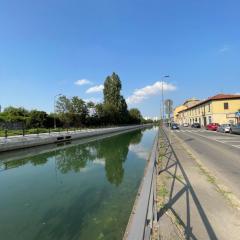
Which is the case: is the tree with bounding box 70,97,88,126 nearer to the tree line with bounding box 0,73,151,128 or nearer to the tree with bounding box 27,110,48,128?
the tree line with bounding box 0,73,151,128

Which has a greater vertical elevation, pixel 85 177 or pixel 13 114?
pixel 13 114

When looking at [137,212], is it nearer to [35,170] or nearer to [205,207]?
[205,207]

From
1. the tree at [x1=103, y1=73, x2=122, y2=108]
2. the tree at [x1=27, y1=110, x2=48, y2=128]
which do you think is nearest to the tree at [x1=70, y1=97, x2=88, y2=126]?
the tree at [x1=27, y1=110, x2=48, y2=128]

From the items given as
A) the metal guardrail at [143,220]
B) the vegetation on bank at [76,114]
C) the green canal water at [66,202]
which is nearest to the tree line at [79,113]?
the vegetation on bank at [76,114]

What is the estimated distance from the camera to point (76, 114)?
222ft

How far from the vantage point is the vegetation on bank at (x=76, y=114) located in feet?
194

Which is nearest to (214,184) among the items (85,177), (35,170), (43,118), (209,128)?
(85,177)

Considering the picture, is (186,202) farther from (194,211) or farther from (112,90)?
(112,90)

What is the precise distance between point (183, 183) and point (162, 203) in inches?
84.2

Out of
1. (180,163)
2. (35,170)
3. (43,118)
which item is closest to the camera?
(180,163)

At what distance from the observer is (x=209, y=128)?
56.5 metres

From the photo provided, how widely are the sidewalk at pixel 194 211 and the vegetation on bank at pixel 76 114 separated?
42.6 metres

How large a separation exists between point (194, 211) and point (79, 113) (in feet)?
210

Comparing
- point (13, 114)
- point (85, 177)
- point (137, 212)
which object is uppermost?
point (13, 114)
